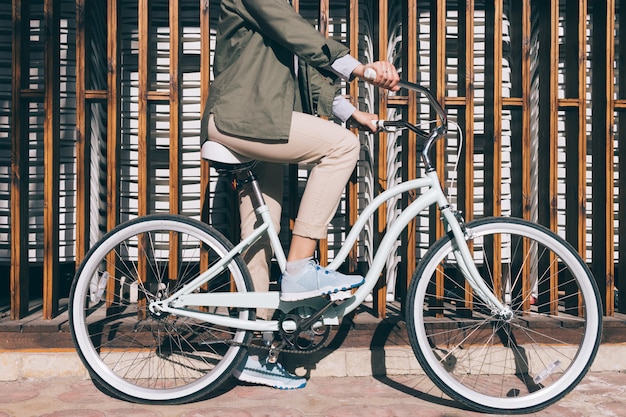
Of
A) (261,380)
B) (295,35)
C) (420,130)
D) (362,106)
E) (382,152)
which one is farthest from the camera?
(362,106)

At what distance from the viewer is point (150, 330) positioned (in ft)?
12.4

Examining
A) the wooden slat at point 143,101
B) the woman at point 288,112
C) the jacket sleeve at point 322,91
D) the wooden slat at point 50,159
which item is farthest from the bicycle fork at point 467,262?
the wooden slat at point 50,159

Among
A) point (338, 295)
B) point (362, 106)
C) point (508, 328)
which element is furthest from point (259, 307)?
point (362, 106)

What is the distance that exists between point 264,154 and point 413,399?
1.39m

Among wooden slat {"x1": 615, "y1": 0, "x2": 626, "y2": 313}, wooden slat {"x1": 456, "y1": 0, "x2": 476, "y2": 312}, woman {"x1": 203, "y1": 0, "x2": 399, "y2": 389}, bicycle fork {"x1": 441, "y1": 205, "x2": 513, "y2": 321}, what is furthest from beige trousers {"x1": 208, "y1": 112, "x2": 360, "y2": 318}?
wooden slat {"x1": 615, "y1": 0, "x2": 626, "y2": 313}

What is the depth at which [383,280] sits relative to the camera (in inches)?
154

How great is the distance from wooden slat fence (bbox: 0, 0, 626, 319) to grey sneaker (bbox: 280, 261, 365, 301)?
68 centimetres

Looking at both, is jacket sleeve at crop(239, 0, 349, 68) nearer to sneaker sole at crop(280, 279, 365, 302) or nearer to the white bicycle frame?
the white bicycle frame

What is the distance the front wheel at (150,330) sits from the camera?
3.34 m

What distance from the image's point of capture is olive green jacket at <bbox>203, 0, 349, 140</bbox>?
3.07 m

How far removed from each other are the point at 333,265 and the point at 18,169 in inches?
71.5

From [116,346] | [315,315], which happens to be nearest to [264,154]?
[315,315]

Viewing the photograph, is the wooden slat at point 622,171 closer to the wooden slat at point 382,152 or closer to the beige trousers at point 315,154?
the wooden slat at point 382,152

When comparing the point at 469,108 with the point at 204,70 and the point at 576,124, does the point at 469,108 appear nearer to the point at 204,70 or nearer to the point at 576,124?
the point at 576,124
